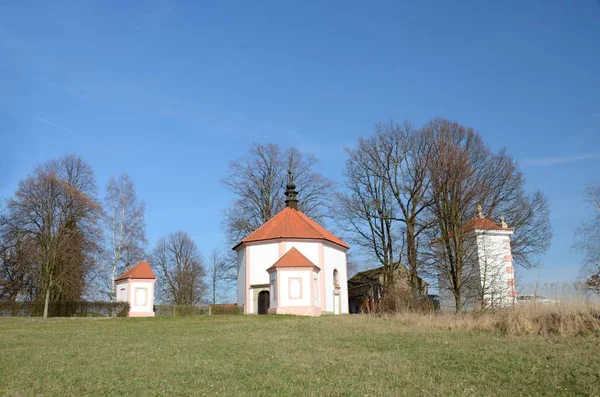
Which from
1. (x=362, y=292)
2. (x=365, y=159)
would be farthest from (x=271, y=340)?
(x=362, y=292)

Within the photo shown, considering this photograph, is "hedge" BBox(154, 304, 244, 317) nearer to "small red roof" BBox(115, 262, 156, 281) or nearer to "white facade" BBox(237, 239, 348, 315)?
"white facade" BBox(237, 239, 348, 315)

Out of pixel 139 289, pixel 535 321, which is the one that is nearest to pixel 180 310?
pixel 139 289

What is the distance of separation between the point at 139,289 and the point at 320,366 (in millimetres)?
34517

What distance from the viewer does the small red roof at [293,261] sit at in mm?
35125

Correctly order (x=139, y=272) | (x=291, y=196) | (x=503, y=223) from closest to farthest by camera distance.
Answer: (x=503, y=223) → (x=139, y=272) → (x=291, y=196)

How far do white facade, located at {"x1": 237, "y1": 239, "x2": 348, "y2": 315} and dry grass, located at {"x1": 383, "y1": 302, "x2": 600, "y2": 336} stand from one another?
17.6 metres

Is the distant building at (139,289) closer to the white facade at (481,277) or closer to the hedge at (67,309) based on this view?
the hedge at (67,309)

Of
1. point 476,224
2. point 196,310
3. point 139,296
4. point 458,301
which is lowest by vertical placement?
point 196,310

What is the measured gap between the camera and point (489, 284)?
22984mm

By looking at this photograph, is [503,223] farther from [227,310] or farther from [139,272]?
[139,272]

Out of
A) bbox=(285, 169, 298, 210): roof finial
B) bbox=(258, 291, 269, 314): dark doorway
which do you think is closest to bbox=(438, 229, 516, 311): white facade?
bbox=(258, 291, 269, 314): dark doorway

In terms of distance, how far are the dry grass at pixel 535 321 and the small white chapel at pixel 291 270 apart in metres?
17.7

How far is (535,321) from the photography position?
14.4 metres

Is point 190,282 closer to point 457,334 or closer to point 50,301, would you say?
point 50,301
